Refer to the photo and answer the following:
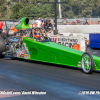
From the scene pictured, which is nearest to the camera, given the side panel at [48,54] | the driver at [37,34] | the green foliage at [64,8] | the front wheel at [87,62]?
the front wheel at [87,62]

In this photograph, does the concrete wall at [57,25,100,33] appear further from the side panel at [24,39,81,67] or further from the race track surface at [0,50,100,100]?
the race track surface at [0,50,100,100]

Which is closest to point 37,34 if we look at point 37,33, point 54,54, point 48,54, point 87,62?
point 37,33

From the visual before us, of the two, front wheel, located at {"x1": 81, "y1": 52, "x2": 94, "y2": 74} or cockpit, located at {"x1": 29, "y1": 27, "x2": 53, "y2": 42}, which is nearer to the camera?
→ front wheel, located at {"x1": 81, "y1": 52, "x2": 94, "y2": 74}

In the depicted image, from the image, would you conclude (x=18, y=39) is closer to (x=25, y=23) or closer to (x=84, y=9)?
(x=25, y=23)

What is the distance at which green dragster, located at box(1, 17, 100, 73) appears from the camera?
8.94 meters

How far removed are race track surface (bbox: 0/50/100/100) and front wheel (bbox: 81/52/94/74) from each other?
0.17 metres

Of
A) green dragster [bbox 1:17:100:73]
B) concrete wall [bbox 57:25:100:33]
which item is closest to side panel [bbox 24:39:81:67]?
green dragster [bbox 1:17:100:73]

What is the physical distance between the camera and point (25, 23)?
13.7 meters

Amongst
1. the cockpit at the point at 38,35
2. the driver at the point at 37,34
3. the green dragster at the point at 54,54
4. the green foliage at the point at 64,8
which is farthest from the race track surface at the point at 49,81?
the green foliage at the point at 64,8

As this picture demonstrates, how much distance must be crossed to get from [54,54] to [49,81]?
256 centimetres

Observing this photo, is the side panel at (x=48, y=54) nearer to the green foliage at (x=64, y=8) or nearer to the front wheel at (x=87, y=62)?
the front wheel at (x=87, y=62)

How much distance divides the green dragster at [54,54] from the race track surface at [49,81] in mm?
286

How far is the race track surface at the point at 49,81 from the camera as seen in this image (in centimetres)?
639

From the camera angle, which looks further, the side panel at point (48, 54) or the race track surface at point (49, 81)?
the side panel at point (48, 54)
